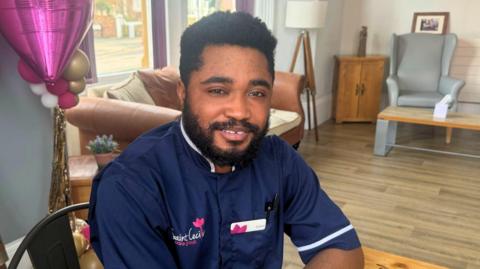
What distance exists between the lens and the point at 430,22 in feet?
16.1

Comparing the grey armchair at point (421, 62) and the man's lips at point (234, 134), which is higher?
the man's lips at point (234, 134)

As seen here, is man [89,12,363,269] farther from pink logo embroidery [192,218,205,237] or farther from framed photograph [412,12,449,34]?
framed photograph [412,12,449,34]

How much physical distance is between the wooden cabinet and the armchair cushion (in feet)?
1.78

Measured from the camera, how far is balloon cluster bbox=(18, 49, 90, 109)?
4.94 ft

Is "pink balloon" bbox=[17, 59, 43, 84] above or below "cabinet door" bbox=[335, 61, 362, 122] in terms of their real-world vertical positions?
above

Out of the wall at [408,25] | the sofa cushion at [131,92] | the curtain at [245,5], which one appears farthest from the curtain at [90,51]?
the wall at [408,25]

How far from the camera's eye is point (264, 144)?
3.26 feet

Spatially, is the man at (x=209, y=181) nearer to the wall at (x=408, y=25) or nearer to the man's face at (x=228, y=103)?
the man's face at (x=228, y=103)

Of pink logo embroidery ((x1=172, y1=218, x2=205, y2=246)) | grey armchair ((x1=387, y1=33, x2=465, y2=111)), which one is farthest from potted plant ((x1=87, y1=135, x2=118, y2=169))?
grey armchair ((x1=387, y1=33, x2=465, y2=111))

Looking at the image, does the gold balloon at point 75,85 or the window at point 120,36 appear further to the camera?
the window at point 120,36

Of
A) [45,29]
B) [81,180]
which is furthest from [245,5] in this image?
[45,29]

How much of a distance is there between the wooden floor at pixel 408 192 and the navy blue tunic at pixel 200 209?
4.08 feet

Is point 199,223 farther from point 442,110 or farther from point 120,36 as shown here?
point 442,110

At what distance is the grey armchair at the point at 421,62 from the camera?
461 cm
